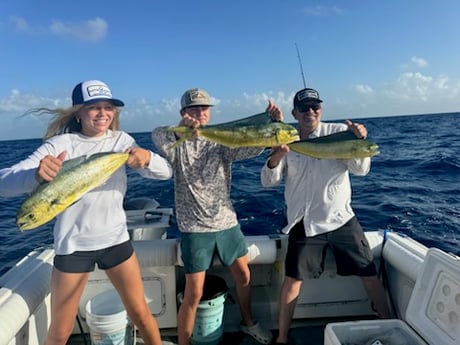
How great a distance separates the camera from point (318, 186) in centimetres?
304

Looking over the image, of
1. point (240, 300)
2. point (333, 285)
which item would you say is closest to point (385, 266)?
point (333, 285)

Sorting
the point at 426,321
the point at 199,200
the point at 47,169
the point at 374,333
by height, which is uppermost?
the point at 47,169

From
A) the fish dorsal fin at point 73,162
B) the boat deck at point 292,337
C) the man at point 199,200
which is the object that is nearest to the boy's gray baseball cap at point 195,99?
the man at point 199,200

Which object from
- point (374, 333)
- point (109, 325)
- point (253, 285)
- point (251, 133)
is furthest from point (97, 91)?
point (253, 285)

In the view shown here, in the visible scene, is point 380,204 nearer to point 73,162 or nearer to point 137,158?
point 137,158

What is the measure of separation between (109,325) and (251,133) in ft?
5.86

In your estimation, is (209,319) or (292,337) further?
(292,337)

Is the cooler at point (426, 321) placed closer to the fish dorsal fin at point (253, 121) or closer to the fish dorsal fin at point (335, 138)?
the fish dorsal fin at point (335, 138)

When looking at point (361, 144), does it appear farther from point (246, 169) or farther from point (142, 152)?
point (246, 169)

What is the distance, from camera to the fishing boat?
7.80 feet

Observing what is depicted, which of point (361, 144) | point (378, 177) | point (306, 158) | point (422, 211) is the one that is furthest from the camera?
point (378, 177)

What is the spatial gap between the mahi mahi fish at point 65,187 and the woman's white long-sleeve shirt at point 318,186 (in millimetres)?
1315

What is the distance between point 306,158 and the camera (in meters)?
3.09

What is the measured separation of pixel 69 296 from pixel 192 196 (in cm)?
106
